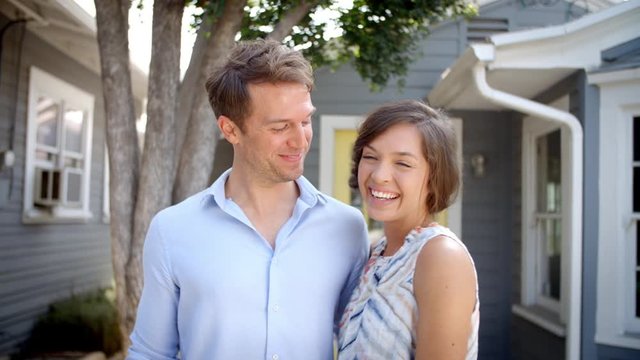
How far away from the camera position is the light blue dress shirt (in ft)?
6.28

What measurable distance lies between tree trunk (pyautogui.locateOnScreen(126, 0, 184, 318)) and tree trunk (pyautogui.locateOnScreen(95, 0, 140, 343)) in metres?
0.09

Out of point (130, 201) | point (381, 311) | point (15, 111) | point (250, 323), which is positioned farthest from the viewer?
point (15, 111)

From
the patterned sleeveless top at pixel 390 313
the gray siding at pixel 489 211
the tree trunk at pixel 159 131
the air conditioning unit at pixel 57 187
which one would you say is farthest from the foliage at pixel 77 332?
the patterned sleeveless top at pixel 390 313

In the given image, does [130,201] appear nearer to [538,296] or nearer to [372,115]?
[372,115]

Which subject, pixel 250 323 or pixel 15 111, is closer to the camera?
pixel 250 323

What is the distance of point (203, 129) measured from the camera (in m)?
4.04

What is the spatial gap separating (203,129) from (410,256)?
251cm

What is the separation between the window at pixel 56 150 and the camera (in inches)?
262

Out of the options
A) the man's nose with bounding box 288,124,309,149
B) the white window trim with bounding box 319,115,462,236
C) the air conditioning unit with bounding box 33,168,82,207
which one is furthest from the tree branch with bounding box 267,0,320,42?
the air conditioning unit with bounding box 33,168,82,207

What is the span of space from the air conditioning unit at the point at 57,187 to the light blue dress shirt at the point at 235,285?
527 centimetres

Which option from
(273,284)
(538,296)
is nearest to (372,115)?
(273,284)

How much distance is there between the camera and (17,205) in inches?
253

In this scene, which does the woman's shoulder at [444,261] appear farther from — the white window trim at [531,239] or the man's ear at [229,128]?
the white window trim at [531,239]

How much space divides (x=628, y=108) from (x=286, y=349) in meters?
3.45
